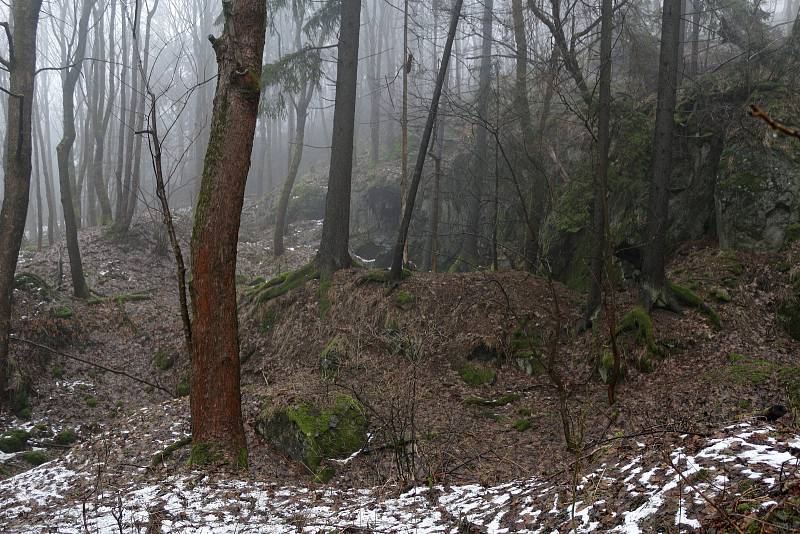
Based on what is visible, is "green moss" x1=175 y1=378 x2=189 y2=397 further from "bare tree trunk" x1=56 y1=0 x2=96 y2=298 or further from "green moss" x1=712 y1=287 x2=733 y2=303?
"green moss" x1=712 y1=287 x2=733 y2=303

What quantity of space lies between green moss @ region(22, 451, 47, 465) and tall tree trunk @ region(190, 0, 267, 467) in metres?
4.22

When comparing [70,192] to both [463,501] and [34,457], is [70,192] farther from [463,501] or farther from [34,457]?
[463,501]

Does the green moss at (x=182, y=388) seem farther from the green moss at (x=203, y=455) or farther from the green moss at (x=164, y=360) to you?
the green moss at (x=203, y=455)

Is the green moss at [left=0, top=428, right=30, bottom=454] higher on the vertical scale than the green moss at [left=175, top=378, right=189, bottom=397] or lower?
lower

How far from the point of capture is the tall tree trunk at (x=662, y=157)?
8.72m

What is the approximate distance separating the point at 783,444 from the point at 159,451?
21.2 feet

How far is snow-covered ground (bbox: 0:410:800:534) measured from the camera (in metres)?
3.12

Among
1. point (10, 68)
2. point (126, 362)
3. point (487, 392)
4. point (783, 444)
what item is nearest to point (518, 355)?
point (487, 392)

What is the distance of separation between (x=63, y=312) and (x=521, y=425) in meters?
10.4

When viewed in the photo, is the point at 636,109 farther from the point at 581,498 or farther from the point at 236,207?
the point at 581,498

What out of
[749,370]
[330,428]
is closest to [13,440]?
[330,428]

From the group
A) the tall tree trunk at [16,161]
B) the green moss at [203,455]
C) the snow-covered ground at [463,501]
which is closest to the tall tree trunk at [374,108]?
the tall tree trunk at [16,161]

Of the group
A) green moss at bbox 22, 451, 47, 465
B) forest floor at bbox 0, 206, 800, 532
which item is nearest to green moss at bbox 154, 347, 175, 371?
forest floor at bbox 0, 206, 800, 532

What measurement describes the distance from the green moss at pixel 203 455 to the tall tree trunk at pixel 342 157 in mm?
6350
